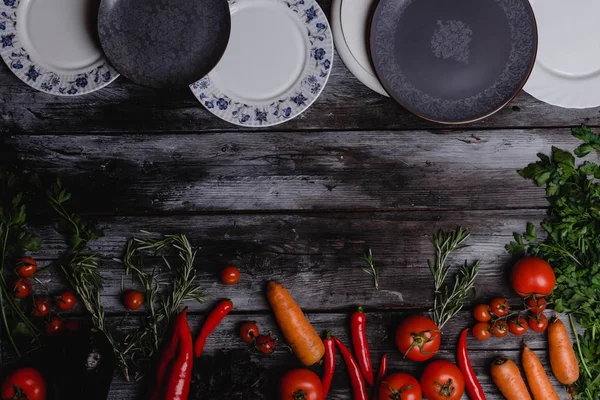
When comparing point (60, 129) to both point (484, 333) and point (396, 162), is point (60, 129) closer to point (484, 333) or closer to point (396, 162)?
point (396, 162)

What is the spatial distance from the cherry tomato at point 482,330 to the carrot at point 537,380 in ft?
0.44

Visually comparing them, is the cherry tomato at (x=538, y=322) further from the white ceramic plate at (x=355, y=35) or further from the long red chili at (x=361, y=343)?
the white ceramic plate at (x=355, y=35)

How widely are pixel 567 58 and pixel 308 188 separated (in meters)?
0.75

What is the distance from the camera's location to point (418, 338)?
4.43 ft

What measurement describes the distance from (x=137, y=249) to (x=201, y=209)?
196mm

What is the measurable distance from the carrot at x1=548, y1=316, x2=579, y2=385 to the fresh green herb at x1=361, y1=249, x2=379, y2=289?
49cm

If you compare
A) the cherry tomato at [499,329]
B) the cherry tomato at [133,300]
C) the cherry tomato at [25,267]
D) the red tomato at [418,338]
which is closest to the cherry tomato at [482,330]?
the cherry tomato at [499,329]

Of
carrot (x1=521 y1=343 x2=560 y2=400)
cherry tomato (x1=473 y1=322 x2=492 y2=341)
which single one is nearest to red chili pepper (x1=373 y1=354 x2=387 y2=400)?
cherry tomato (x1=473 y1=322 x2=492 y2=341)

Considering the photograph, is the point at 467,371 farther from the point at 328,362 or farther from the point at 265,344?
the point at 265,344

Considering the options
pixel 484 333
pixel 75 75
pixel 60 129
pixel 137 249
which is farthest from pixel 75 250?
pixel 484 333

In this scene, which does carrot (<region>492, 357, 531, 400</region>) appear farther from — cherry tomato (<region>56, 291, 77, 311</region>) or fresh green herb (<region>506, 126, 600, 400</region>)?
cherry tomato (<region>56, 291, 77, 311</region>)

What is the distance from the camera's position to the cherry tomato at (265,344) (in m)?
1.37

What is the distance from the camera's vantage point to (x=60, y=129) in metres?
1.40

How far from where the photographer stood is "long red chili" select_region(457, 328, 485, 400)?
55.6 inches
